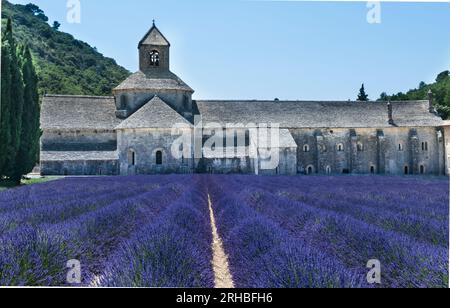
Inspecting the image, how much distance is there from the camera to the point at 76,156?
3366cm

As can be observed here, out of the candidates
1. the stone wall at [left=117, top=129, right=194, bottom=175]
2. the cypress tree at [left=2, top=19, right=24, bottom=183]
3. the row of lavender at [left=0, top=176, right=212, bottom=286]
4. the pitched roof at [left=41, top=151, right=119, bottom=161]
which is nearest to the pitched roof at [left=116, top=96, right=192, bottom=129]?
the stone wall at [left=117, top=129, right=194, bottom=175]

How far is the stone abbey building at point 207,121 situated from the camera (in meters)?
33.2

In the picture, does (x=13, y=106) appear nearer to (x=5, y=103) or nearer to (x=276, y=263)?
(x=5, y=103)

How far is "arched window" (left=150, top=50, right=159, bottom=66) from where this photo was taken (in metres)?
39.8

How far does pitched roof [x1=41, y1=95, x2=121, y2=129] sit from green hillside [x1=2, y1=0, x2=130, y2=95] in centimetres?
1893

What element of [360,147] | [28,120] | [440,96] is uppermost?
[440,96]

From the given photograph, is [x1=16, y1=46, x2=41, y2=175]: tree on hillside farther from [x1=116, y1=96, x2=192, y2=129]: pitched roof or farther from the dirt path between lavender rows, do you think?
the dirt path between lavender rows

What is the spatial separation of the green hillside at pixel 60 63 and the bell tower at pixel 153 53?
785 inches

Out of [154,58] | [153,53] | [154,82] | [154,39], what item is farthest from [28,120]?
[154,39]

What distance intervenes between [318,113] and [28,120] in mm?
25925

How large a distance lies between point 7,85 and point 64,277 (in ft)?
61.9

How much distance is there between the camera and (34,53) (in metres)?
59.7

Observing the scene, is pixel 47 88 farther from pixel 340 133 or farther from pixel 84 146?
pixel 340 133

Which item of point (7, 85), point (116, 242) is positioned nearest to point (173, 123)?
point (7, 85)
